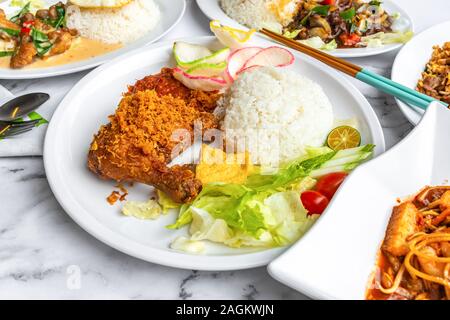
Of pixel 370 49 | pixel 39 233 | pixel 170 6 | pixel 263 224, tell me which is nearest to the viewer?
pixel 263 224

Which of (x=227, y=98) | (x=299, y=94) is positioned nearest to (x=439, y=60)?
(x=299, y=94)

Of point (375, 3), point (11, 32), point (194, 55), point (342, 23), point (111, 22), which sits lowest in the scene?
point (11, 32)

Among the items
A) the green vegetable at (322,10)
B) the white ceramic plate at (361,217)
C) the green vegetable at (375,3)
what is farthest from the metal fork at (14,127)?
the green vegetable at (375,3)

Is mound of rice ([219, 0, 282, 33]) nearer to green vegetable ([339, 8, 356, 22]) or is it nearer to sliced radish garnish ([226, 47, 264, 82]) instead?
green vegetable ([339, 8, 356, 22])

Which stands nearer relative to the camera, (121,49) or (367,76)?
(367,76)

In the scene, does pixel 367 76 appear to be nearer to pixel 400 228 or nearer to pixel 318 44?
pixel 318 44

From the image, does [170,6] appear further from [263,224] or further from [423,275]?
[423,275]

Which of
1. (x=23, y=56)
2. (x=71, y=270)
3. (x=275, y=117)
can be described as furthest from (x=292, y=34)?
(x=71, y=270)
